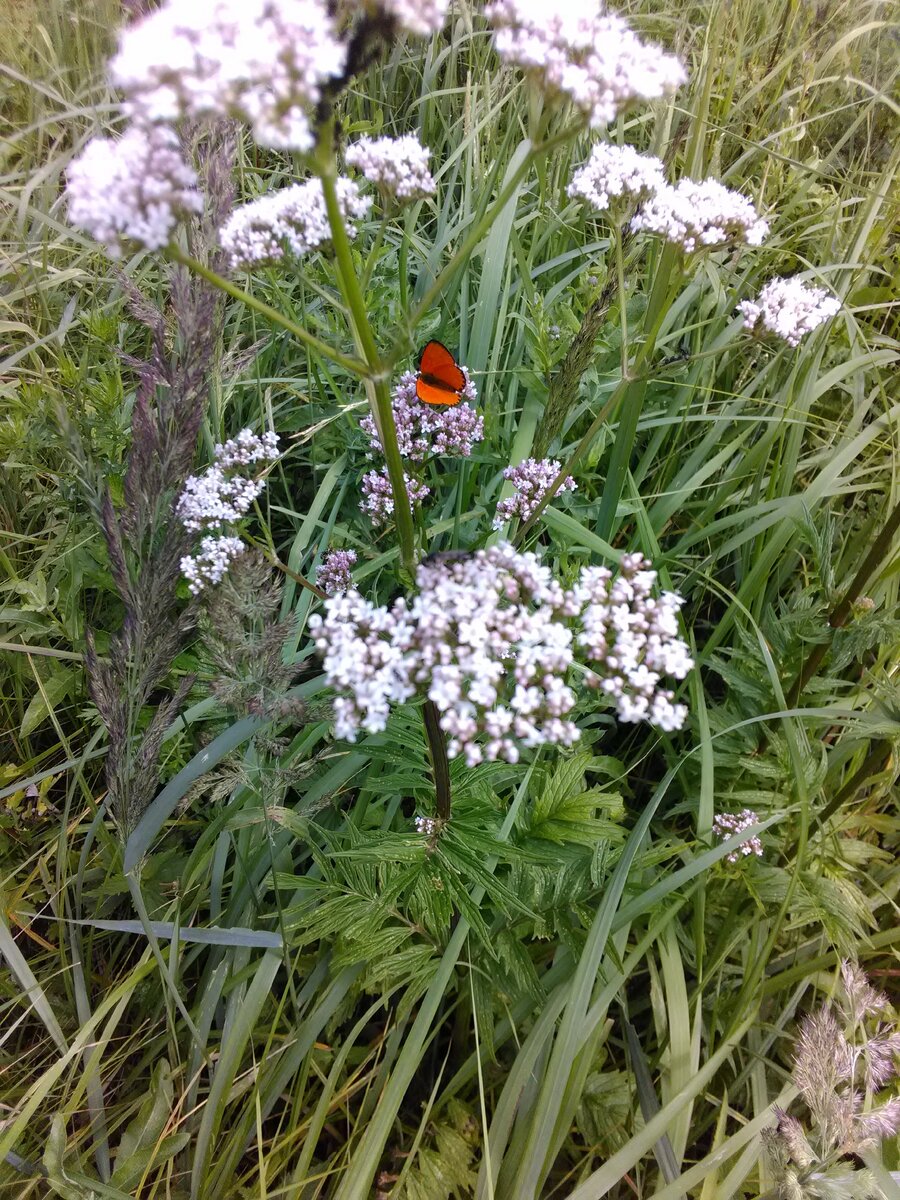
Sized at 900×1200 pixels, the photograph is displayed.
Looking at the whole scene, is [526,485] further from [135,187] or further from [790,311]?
[135,187]

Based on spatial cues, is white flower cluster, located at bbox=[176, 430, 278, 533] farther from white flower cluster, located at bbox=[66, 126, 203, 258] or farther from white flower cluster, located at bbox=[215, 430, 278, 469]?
white flower cluster, located at bbox=[66, 126, 203, 258]

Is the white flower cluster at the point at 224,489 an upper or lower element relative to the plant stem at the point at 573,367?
lower

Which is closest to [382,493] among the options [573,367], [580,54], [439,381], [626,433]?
[439,381]

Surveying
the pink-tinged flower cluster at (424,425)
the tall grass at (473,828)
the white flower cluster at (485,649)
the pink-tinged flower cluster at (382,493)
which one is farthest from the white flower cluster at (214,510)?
the white flower cluster at (485,649)

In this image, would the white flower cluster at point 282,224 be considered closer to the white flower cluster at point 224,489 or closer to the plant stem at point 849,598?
the white flower cluster at point 224,489

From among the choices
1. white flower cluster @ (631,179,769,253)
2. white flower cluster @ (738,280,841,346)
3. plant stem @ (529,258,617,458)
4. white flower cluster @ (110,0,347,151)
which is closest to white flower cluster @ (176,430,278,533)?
plant stem @ (529,258,617,458)
